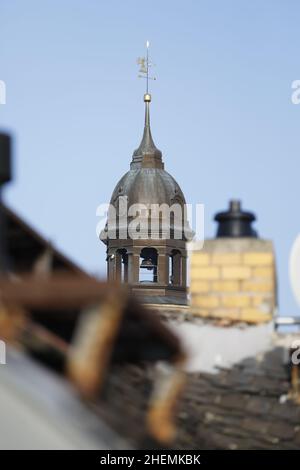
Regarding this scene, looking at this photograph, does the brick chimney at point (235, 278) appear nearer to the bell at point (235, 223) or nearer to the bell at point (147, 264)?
the bell at point (235, 223)

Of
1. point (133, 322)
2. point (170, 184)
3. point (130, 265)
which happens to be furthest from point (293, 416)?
point (170, 184)

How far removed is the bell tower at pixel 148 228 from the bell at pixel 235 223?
4740cm

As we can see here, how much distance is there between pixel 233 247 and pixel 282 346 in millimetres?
1433

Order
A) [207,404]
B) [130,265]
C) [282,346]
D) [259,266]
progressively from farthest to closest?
[130,265], [259,266], [282,346], [207,404]

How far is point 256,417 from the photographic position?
38.5 feet

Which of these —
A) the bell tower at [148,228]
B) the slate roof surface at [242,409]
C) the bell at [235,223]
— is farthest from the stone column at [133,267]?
the slate roof surface at [242,409]

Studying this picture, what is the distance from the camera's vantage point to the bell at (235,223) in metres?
13.8

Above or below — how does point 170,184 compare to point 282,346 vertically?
above

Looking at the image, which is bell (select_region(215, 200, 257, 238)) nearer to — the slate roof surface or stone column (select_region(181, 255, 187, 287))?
the slate roof surface

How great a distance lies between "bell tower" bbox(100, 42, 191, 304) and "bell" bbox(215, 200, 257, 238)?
156 ft

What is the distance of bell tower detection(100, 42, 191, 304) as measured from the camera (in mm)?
63344

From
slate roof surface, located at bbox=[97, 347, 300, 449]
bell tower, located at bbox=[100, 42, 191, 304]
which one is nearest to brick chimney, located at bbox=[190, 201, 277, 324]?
slate roof surface, located at bbox=[97, 347, 300, 449]

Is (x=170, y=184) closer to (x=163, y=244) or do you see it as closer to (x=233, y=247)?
(x=163, y=244)

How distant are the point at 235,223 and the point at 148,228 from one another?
2006 inches
